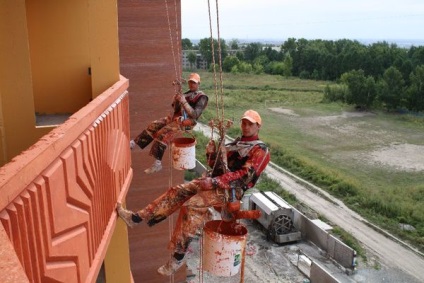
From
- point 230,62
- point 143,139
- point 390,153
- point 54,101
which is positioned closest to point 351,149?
point 390,153

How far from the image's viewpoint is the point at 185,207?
544cm

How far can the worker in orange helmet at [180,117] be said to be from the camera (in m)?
8.14

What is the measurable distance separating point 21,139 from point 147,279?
871 centimetres

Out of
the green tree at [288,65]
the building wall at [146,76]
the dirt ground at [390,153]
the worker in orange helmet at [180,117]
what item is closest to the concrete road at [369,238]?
the dirt ground at [390,153]

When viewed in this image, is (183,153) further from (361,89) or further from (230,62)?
(230,62)

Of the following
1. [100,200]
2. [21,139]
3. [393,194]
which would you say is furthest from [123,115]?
[393,194]

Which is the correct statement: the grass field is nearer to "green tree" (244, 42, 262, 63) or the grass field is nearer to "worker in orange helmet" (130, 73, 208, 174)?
"worker in orange helmet" (130, 73, 208, 174)

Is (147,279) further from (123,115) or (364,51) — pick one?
(364,51)

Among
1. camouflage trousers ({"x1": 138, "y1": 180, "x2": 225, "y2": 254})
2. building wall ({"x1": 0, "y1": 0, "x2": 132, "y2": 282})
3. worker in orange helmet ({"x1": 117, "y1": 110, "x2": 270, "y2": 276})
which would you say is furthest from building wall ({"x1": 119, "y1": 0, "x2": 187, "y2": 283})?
camouflage trousers ({"x1": 138, "y1": 180, "x2": 225, "y2": 254})

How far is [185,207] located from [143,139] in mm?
3420

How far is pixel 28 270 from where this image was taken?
2562 millimetres

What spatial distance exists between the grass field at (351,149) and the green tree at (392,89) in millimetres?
1530

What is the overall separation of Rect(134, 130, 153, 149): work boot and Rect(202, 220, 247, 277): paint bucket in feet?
12.9

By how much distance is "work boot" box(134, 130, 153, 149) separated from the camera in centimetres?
855
